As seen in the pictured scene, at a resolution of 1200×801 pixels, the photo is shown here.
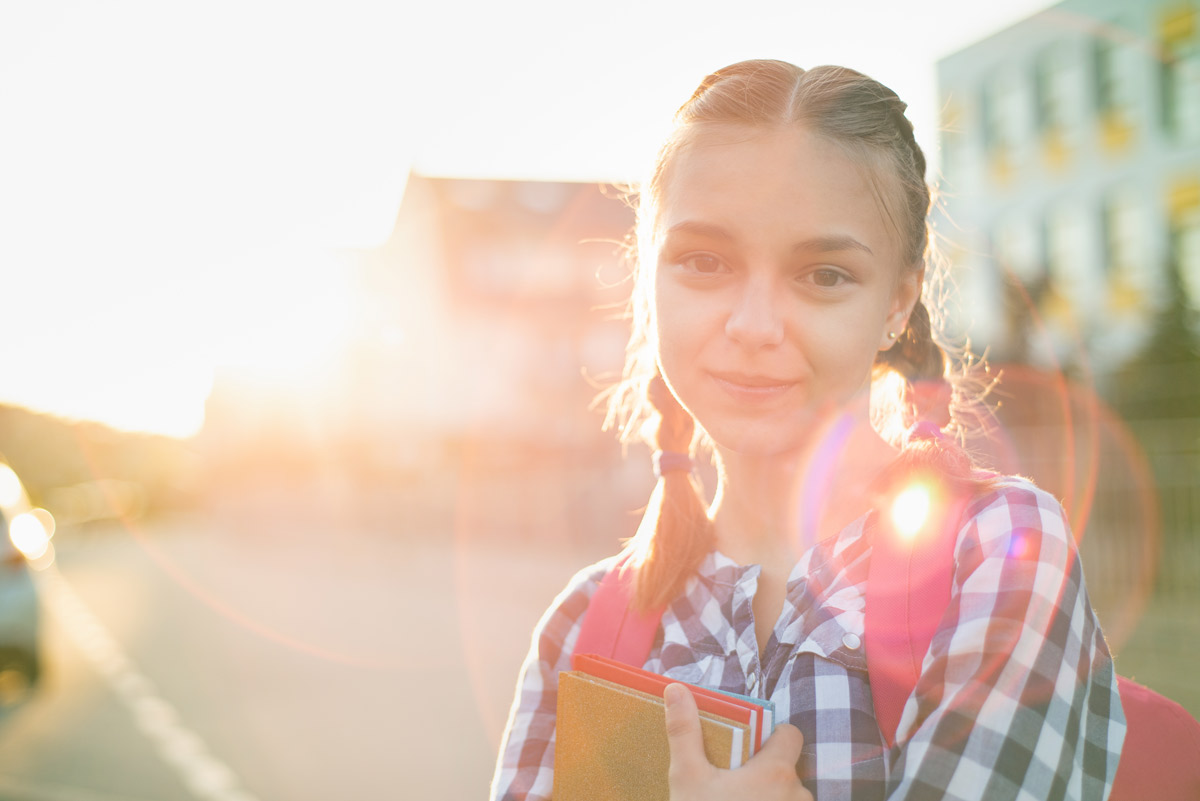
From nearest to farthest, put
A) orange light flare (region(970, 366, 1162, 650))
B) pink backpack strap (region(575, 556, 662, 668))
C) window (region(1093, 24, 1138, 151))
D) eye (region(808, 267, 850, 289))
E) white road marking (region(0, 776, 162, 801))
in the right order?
eye (region(808, 267, 850, 289))
pink backpack strap (region(575, 556, 662, 668))
white road marking (region(0, 776, 162, 801))
orange light flare (region(970, 366, 1162, 650))
window (region(1093, 24, 1138, 151))

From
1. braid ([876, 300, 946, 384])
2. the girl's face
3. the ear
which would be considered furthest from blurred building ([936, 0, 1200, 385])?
the girl's face

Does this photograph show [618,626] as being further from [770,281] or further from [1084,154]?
[1084,154]

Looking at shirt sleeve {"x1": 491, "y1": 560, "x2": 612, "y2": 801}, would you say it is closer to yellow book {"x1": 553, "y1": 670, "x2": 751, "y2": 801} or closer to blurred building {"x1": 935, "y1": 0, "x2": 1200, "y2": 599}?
yellow book {"x1": 553, "y1": 670, "x2": 751, "y2": 801}

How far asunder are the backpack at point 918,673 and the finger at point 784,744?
12 cm

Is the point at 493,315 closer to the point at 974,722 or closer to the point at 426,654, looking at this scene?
the point at 426,654

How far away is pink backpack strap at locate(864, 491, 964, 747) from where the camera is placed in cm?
130

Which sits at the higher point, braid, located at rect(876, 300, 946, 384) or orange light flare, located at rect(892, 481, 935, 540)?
braid, located at rect(876, 300, 946, 384)

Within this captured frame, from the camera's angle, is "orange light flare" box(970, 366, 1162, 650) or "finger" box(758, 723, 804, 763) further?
"orange light flare" box(970, 366, 1162, 650)

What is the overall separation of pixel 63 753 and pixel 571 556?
11173 mm

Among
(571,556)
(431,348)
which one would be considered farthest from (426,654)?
(431,348)

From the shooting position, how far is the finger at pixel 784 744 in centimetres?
130

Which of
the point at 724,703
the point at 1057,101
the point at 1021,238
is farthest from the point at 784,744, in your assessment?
the point at 1021,238

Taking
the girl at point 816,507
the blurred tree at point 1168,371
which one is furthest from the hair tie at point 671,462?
the blurred tree at point 1168,371

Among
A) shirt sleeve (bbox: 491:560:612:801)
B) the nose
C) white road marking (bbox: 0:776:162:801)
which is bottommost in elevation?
white road marking (bbox: 0:776:162:801)
